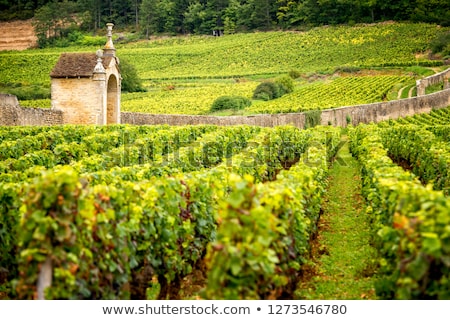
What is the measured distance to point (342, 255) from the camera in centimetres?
1343

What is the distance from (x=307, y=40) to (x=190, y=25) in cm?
2797

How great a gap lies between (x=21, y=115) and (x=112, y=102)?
6.47 meters

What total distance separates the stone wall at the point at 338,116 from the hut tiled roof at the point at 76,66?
6191 mm

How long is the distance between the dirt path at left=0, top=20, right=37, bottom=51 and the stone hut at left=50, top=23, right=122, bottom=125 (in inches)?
3485

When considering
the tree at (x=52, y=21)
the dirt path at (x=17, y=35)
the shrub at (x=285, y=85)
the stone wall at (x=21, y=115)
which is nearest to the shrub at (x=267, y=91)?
the shrub at (x=285, y=85)

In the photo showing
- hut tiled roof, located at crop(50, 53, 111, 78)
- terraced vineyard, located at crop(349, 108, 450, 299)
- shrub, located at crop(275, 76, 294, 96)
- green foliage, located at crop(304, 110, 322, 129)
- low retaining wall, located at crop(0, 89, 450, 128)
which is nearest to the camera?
terraced vineyard, located at crop(349, 108, 450, 299)

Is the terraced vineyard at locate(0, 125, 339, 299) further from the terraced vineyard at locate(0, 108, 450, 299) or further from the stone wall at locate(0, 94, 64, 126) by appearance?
the stone wall at locate(0, 94, 64, 126)

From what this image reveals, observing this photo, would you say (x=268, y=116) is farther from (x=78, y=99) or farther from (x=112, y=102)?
(x=78, y=99)

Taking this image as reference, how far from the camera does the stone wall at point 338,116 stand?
40875mm

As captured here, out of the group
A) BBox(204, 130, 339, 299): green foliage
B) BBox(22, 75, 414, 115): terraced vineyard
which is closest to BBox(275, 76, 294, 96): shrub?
BBox(22, 75, 414, 115): terraced vineyard

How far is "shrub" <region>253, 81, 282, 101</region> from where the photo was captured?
212 ft

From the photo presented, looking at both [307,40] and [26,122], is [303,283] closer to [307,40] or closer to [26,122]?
[26,122]

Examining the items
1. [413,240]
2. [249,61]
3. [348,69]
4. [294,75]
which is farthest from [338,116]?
[249,61]

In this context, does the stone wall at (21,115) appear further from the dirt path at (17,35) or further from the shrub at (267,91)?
the dirt path at (17,35)
